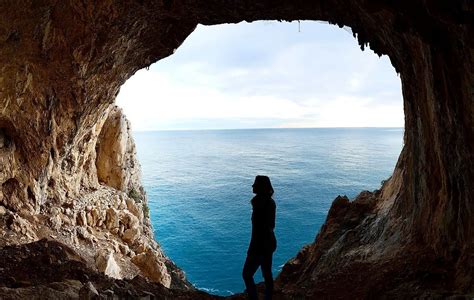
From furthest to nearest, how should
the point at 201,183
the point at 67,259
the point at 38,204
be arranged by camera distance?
the point at 201,183 → the point at 38,204 → the point at 67,259

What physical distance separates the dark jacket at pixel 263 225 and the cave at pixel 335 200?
8.37 feet

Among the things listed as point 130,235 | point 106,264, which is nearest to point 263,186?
point 106,264

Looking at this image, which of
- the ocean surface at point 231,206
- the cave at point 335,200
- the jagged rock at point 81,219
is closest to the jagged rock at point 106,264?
the cave at point 335,200

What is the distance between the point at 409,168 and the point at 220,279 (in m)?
37.4

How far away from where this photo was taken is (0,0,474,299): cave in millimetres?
6098

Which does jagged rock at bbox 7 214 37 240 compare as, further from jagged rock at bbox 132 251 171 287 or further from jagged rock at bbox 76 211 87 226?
jagged rock at bbox 132 251 171 287

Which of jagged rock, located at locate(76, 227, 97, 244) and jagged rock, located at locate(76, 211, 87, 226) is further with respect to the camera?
jagged rock, located at locate(76, 211, 87, 226)

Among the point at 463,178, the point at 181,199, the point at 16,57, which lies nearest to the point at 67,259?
the point at 16,57

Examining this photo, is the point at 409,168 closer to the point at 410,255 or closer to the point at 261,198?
the point at 410,255

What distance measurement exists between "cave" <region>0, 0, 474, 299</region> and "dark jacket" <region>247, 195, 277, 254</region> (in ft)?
8.37

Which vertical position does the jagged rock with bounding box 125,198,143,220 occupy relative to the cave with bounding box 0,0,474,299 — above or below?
below

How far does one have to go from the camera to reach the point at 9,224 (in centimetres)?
1295

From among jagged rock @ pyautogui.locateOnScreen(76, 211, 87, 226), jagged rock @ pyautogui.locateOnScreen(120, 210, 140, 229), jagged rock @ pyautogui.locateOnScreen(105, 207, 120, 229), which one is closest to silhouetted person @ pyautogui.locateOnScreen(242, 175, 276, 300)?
jagged rock @ pyautogui.locateOnScreen(76, 211, 87, 226)

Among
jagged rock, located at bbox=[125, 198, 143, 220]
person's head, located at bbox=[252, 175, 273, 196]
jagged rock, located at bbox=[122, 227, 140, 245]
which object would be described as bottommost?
jagged rock, located at bbox=[122, 227, 140, 245]
